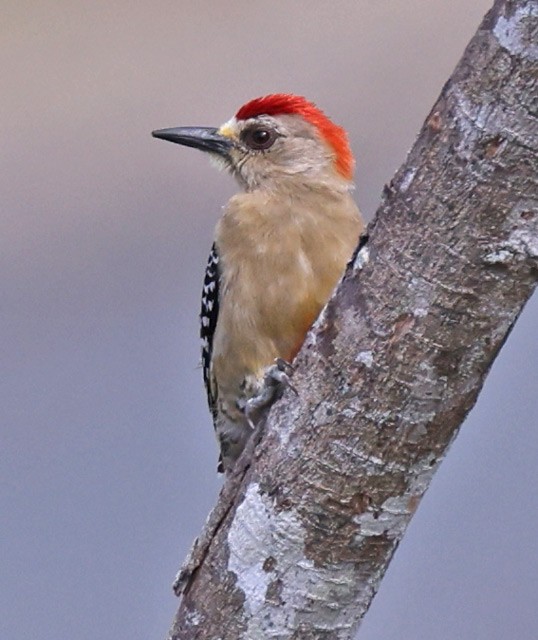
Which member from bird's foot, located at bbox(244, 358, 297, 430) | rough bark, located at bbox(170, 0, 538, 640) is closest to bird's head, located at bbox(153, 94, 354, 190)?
bird's foot, located at bbox(244, 358, 297, 430)

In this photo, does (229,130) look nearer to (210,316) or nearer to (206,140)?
(206,140)

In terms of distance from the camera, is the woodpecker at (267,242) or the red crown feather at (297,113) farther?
the red crown feather at (297,113)

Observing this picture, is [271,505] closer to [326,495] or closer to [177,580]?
[326,495]

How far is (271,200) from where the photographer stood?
152 inches

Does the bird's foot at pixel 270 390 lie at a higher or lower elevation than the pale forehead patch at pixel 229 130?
lower

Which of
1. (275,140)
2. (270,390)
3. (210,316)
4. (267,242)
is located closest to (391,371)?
(270,390)

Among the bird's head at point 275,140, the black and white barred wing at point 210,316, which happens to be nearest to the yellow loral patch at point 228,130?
the bird's head at point 275,140

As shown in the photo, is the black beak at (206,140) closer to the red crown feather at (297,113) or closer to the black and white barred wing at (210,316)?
the red crown feather at (297,113)

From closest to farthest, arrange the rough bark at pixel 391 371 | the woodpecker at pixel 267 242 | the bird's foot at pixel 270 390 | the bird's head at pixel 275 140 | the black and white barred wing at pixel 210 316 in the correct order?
the rough bark at pixel 391 371 < the bird's foot at pixel 270 390 < the woodpecker at pixel 267 242 < the black and white barred wing at pixel 210 316 < the bird's head at pixel 275 140

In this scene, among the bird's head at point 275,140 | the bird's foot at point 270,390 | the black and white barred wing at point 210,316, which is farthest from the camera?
the bird's head at point 275,140

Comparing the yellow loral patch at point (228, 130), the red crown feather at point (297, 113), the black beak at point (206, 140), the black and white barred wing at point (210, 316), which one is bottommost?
the black and white barred wing at point (210, 316)

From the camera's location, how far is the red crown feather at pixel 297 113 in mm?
4180

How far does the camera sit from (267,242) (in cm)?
366

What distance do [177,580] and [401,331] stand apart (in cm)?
97
